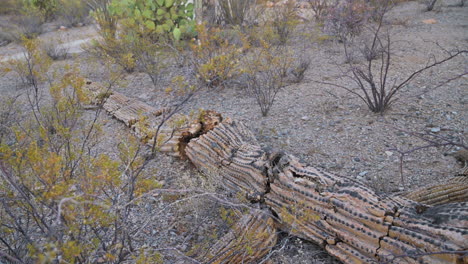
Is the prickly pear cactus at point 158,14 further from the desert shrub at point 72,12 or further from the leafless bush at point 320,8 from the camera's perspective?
the desert shrub at point 72,12

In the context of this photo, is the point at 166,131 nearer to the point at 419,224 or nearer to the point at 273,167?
the point at 273,167

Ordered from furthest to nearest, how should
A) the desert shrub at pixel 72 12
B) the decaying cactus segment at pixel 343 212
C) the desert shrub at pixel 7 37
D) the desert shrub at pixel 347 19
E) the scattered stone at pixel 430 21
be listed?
the desert shrub at pixel 72 12, the desert shrub at pixel 7 37, the scattered stone at pixel 430 21, the desert shrub at pixel 347 19, the decaying cactus segment at pixel 343 212

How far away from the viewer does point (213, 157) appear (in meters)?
3.01

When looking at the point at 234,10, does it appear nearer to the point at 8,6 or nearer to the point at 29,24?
the point at 29,24

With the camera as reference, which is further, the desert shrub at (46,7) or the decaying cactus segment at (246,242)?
the desert shrub at (46,7)

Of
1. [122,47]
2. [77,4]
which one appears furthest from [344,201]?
[77,4]

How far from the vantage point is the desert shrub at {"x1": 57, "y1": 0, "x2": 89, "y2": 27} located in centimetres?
1070


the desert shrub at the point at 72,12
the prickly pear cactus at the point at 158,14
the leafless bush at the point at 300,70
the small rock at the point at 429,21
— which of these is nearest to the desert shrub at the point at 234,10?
the prickly pear cactus at the point at 158,14

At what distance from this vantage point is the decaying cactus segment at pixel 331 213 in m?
1.79

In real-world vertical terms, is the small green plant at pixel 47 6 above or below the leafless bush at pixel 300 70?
above

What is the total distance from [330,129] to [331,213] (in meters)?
1.80

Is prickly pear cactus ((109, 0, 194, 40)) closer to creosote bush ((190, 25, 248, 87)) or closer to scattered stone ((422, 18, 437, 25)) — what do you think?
creosote bush ((190, 25, 248, 87))

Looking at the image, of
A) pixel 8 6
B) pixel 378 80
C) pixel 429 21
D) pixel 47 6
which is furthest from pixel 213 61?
pixel 8 6

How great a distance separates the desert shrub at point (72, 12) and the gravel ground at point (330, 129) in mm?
5359
